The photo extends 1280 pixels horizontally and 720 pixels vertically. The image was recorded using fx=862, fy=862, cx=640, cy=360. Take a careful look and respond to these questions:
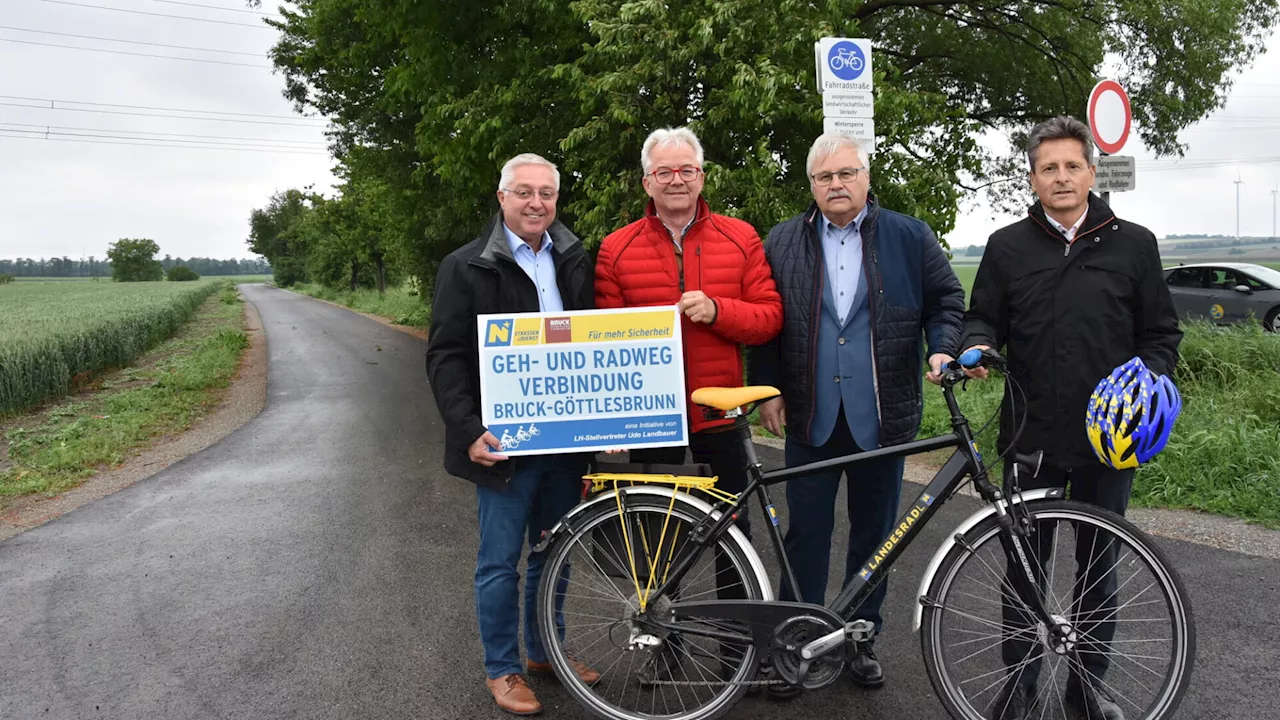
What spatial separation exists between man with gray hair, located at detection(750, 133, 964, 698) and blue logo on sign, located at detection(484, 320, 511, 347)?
3.39 ft

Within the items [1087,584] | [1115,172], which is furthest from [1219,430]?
[1087,584]

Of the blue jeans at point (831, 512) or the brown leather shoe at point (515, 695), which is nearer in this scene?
the brown leather shoe at point (515, 695)

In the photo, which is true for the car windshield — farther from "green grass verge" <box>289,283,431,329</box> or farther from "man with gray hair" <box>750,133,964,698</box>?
"man with gray hair" <box>750,133,964,698</box>

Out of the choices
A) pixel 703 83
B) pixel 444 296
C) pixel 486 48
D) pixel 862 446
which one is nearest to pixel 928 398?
pixel 703 83

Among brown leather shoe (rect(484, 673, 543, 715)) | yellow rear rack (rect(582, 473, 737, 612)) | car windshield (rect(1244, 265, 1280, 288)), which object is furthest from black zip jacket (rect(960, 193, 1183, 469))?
car windshield (rect(1244, 265, 1280, 288))

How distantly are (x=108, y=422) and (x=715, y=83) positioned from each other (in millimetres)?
8124

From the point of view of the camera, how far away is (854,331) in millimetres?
3279

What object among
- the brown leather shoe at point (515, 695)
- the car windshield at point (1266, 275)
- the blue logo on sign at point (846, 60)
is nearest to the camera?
the brown leather shoe at point (515, 695)

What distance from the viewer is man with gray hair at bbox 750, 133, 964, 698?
3242 mm

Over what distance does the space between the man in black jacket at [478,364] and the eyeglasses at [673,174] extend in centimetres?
39

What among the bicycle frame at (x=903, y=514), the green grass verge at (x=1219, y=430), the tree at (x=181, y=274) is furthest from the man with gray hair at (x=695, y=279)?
the tree at (x=181, y=274)

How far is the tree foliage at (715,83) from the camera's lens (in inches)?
390

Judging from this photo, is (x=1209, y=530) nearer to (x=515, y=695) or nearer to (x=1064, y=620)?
(x=1064, y=620)

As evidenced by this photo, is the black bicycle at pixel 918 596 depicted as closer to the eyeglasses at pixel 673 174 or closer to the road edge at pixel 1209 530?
the eyeglasses at pixel 673 174
